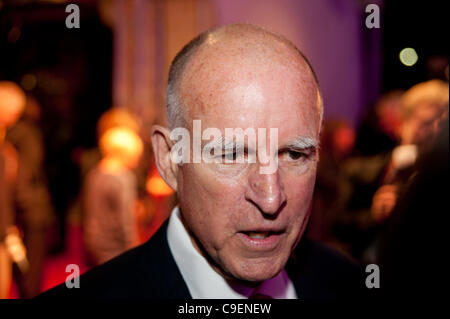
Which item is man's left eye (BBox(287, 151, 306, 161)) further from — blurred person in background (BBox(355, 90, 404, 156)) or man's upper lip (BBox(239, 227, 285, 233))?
blurred person in background (BBox(355, 90, 404, 156))

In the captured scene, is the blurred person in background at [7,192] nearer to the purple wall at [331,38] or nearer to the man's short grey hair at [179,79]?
the purple wall at [331,38]

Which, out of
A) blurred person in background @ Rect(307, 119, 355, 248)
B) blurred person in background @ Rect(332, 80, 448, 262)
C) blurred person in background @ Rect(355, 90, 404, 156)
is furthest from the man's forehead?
blurred person in background @ Rect(355, 90, 404, 156)

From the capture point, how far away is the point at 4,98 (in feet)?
12.1

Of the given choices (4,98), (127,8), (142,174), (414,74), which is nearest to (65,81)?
(127,8)

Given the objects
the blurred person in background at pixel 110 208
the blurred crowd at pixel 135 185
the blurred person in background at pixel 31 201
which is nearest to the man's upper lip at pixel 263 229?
the blurred crowd at pixel 135 185

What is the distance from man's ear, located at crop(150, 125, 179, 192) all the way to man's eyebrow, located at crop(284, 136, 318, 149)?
380mm

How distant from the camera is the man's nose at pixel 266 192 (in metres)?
1.19

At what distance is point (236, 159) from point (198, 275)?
16.1 inches

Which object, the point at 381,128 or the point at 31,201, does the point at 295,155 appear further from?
the point at 31,201

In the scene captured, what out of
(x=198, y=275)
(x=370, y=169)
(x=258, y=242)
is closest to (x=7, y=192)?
(x=198, y=275)

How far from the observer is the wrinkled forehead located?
1212 mm
